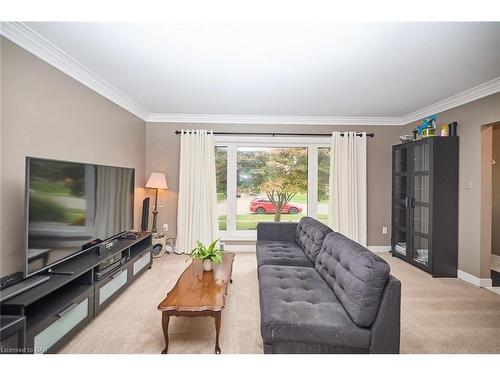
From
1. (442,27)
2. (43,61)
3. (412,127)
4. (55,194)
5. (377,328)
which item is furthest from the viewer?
(412,127)

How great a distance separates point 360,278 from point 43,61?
3.19 m

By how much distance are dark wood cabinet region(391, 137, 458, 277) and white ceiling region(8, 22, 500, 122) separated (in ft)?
2.59

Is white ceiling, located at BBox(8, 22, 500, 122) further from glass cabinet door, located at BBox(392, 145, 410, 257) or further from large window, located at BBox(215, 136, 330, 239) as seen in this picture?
large window, located at BBox(215, 136, 330, 239)

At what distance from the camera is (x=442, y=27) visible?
1812 mm

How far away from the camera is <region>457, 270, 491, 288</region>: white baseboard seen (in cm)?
307

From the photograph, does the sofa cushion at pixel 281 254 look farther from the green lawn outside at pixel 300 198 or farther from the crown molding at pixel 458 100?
the crown molding at pixel 458 100

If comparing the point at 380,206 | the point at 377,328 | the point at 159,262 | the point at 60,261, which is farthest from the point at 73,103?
the point at 380,206

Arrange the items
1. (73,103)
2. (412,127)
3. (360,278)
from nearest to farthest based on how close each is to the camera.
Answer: (360,278)
(73,103)
(412,127)

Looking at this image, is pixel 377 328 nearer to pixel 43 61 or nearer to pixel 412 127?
pixel 43 61

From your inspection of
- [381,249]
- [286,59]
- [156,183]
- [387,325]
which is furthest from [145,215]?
[381,249]

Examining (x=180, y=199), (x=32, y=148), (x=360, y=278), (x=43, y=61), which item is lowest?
(x=360, y=278)

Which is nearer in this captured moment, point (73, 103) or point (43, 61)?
point (43, 61)

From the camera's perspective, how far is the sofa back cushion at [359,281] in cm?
146

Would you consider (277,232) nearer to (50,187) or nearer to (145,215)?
(145,215)
